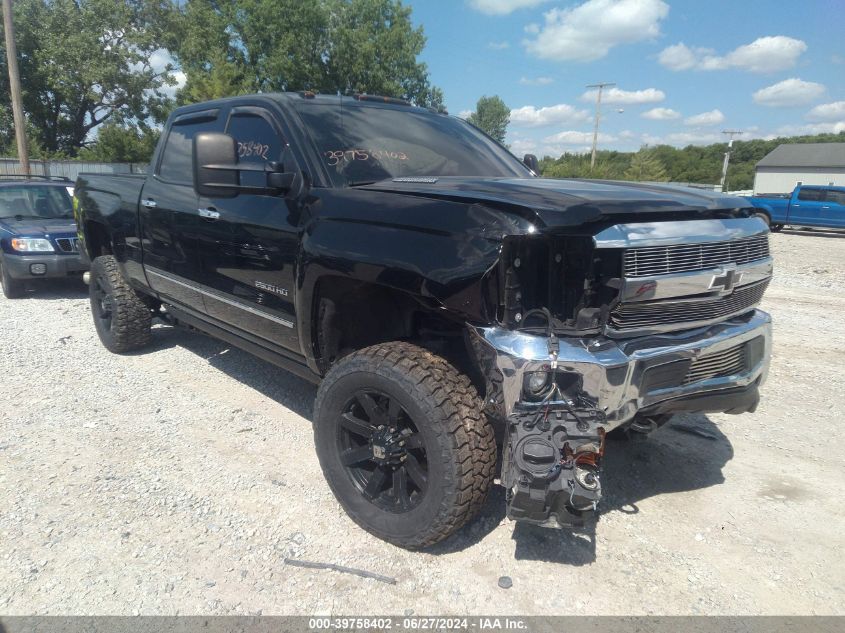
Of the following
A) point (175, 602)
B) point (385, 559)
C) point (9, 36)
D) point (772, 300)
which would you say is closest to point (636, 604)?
point (385, 559)

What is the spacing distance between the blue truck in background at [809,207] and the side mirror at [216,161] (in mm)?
20524

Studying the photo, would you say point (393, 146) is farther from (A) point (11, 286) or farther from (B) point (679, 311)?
(A) point (11, 286)

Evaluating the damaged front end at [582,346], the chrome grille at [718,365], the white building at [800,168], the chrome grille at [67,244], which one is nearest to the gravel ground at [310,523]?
the damaged front end at [582,346]

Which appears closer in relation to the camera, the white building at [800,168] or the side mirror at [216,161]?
the side mirror at [216,161]

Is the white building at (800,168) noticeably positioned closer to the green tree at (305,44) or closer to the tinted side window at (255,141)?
the green tree at (305,44)

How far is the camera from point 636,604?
7.57 ft

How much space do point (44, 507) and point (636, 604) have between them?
275 centimetres

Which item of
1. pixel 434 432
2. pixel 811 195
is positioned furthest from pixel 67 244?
pixel 811 195

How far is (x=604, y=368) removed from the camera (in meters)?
2.13

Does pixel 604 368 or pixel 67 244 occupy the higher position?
pixel 604 368

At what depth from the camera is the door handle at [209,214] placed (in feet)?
11.6

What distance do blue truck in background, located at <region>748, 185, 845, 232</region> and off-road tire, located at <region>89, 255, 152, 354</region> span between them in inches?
785

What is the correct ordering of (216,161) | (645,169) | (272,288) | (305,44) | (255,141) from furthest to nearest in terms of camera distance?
(645,169)
(305,44)
(255,141)
(272,288)
(216,161)

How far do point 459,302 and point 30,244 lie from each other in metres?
7.55
